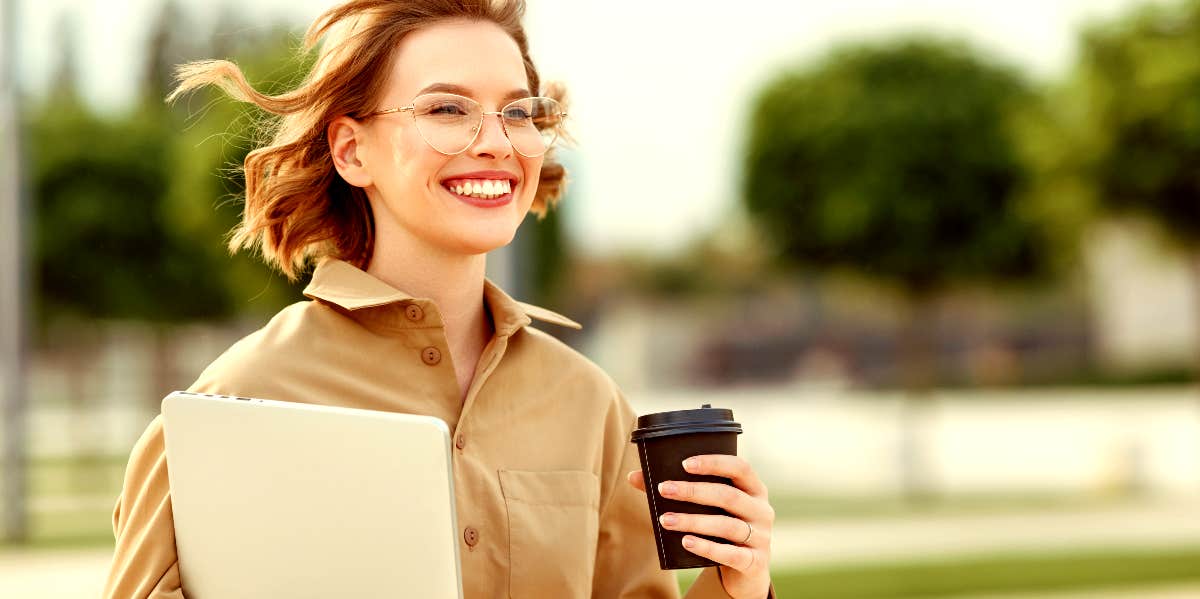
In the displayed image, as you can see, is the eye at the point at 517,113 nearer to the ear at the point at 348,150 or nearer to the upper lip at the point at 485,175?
the upper lip at the point at 485,175

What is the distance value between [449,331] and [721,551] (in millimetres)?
400

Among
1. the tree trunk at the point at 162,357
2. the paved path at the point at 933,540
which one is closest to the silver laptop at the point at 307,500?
the paved path at the point at 933,540

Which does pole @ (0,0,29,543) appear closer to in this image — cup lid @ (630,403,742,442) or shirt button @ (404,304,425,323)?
shirt button @ (404,304,425,323)

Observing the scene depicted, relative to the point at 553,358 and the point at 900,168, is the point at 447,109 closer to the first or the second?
the point at 553,358

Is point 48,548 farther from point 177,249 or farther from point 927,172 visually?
point 927,172

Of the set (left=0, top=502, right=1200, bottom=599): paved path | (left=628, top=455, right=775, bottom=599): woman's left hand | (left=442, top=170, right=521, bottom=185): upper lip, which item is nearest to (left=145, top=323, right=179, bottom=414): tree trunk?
(left=0, top=502, right=1200, bottom=599): paved path

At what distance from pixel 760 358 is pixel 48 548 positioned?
36784 millimetres

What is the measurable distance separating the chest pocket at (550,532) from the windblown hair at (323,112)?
13.3 inches

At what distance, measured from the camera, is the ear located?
1602 mm

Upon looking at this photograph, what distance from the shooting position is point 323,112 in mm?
1594

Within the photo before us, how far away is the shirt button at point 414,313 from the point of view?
155 cm

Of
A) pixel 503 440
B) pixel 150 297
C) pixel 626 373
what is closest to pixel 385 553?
pixel 503 440

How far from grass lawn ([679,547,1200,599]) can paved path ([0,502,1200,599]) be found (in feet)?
1.07

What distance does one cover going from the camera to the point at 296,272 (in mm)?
1809
